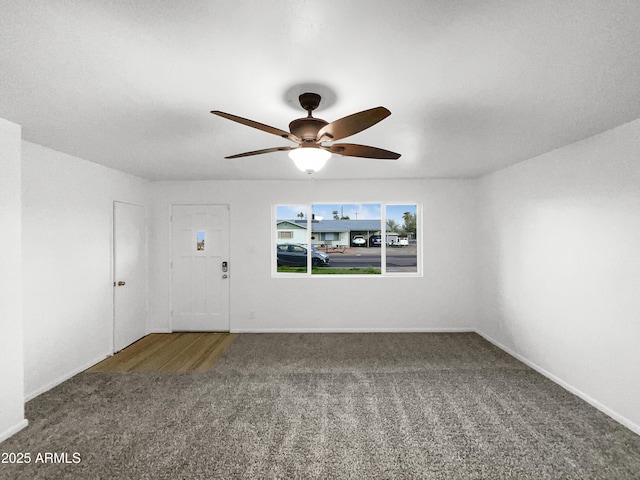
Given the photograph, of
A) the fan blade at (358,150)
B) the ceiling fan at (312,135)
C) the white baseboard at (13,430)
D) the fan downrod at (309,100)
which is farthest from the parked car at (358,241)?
the white baseboard at (13,430)

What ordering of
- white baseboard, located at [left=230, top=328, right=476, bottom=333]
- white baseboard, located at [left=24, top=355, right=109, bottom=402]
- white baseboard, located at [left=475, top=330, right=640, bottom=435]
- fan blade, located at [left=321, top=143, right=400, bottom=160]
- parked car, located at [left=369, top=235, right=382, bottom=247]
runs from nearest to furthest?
fan blade, located at [left=321, top=143, right=400, bottom=160]
white baseboard, located at [left=475, top=330, right=640, bottom=435]
white baseboard, located at [left=24, top=355, right=109, bottom=402]
white baseboard, located at [left=230, top=328, right=476, bottom=333]
parked car, located at [left=369, top=235, right=382, bottom=247]

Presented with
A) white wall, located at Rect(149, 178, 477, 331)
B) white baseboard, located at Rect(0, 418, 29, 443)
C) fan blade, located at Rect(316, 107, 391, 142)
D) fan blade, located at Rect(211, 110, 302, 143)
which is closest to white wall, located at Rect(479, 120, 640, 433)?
white wall, located at Rect(149, 178, 477, 331)

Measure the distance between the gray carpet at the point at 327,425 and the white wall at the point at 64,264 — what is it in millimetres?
336

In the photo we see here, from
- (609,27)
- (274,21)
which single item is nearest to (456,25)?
(609,27)

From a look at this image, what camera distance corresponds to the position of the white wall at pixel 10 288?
2324 millimetres

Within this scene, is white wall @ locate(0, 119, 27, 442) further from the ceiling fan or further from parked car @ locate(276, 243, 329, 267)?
parked car @ locate(276, 243, 329, 267)

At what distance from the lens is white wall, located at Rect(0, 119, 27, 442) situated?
91.5 inches

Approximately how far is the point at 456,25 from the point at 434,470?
2.49m

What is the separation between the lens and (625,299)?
2.46m

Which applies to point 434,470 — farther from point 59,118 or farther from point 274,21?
point 59,118

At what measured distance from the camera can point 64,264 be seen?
327 centimetres

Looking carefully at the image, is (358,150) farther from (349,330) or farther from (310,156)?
(349,330)

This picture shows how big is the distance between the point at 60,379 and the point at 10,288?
1387 mm

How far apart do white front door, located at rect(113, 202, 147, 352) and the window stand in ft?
6.58
